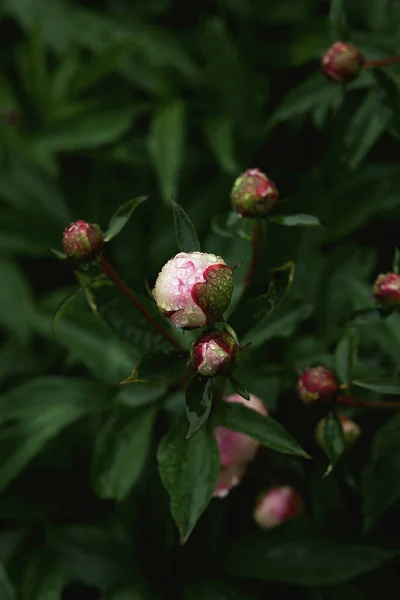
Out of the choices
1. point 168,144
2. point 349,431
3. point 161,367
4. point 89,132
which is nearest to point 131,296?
point 161,367

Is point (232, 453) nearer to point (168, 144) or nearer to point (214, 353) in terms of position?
point (214, 353)

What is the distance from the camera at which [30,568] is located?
120 centimetres

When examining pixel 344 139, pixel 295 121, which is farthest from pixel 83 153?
pixel 344 139

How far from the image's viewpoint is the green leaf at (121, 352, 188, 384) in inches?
35.3

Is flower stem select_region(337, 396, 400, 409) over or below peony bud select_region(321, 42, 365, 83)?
below

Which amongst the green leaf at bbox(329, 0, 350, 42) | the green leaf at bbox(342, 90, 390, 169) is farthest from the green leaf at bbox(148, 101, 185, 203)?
the green leaf at bbox(329, 0, 350, 42)

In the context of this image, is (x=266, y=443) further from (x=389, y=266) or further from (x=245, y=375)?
(x=389, y=266)

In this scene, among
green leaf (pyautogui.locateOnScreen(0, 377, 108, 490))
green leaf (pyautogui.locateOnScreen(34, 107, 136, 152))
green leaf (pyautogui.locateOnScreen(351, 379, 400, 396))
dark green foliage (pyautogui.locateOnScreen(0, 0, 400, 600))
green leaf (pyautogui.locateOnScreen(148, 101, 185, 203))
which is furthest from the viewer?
green leaf (pyautogui.locateOnScreen(34, 107, 136, 152))

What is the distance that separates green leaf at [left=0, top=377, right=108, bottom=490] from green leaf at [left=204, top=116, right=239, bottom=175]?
490mm

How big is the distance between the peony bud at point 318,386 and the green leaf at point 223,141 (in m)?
0.61

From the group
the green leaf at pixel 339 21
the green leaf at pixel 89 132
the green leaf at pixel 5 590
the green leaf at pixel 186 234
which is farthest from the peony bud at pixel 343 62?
the green leaf at pixel 5 590

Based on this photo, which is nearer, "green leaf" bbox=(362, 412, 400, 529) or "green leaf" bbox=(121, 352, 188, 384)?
"green leaf" bbox=(121, 352, 188, 384)

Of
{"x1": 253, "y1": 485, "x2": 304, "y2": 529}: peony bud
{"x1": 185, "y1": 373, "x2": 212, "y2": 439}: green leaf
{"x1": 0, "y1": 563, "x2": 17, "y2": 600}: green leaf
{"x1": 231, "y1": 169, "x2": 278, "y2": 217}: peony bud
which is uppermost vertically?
{"x1": 231, "y1": 169, "x2": 278, "y2": 217}: peony bud

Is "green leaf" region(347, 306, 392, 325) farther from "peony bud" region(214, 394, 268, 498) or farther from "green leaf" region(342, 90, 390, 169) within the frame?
"green leaf" region(342, 90, 390, 169)
